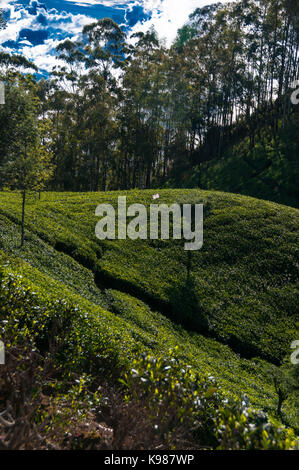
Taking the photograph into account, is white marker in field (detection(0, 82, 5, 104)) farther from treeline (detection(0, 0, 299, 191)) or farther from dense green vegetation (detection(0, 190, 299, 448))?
treeline (detection(0, 0, 299, 191))

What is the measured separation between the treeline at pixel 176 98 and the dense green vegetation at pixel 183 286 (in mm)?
25968

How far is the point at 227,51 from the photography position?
195 feet

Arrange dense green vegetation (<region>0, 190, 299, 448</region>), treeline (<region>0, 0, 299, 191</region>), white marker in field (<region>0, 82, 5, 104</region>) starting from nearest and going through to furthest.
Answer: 1. dense green vegetation (<region>0, 190, 299, 448</region>)
2. white marker in field (<region>0, 82, 5, 104</region>)
3. treeline (<region>0, 0, 299, 191</region>)

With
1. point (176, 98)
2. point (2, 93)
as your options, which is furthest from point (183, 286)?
point (176, 98)

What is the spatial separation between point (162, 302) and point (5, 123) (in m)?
13.1

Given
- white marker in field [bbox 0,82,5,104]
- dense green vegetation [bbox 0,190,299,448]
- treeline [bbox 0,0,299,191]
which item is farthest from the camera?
treeline [bbox 0,0,299,191]

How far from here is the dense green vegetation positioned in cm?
1416

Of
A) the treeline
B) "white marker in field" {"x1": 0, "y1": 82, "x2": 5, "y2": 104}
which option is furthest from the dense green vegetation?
the treeline

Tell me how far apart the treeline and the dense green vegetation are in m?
26.0

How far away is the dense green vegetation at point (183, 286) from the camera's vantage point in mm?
14164

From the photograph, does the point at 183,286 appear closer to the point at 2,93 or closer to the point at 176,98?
the point at 2,93

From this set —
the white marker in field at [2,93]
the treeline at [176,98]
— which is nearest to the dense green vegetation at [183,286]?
the white marker in field at [2,93]

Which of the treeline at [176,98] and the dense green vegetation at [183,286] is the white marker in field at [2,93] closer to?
the dense green vegetation at [183,286]

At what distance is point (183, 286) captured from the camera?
22109mm
